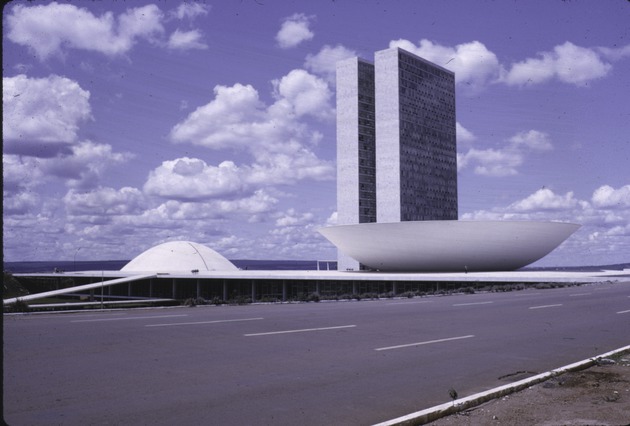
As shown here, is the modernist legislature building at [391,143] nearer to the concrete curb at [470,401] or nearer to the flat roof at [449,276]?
the flat roof at [449,276]

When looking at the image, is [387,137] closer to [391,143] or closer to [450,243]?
[391,143]

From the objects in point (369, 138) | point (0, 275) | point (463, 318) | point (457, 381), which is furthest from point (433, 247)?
point (369, 138)

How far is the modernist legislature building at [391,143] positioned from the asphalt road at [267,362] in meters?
91.4

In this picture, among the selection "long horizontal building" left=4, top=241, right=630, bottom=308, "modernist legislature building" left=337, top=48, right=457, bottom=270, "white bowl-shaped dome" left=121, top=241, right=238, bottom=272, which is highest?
"modernist legislature building" left=337, top=48, right=457, bottom=270

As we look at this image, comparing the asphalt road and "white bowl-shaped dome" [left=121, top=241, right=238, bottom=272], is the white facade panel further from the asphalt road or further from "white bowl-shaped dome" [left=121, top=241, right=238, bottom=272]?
the asphalt road

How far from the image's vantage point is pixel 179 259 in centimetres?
8800

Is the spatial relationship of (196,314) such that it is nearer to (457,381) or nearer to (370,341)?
(370,341)

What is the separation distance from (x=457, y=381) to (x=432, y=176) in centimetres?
11024

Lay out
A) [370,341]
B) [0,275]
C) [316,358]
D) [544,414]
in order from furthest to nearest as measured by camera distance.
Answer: [370,341]
[316,358]
[544,414]
[0,275]

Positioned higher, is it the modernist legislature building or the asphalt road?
the modernist legislature building

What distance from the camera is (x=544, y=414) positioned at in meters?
6.27

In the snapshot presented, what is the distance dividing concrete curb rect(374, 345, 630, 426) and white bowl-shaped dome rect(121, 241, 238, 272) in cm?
7778

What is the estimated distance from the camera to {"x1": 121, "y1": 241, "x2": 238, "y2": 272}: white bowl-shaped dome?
281ft

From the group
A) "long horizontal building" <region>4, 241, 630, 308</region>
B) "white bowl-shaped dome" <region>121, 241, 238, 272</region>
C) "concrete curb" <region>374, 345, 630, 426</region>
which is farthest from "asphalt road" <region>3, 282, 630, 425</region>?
"white bowl-shaped dome" <region>121, 241, 238, 272</region>
